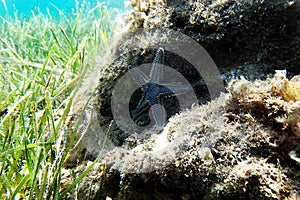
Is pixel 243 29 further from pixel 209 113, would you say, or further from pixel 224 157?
pixel 224 157

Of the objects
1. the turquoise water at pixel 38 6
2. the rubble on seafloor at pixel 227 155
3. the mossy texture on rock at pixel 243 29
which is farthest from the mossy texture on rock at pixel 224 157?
the turquoise water at pixel 38 6

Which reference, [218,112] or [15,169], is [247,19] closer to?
[218,112]

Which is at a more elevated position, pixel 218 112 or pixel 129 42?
pixel 129 42

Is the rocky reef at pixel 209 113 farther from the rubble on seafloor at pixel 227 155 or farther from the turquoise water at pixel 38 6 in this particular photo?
the turquoise water at pixel 38 6

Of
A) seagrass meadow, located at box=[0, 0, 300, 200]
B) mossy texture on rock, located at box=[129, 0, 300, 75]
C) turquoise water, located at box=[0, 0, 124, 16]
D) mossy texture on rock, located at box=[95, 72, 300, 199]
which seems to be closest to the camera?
mossy texture on rock, located at box=[95, 72, 300, 199]

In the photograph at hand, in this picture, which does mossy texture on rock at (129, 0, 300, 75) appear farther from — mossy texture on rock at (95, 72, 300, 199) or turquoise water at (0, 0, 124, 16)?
turquoise water at (0, 0, 124, 16)

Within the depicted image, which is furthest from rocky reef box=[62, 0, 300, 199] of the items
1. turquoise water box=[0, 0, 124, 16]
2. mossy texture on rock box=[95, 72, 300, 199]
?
turquoise water box=[0, 0, 124, 16]

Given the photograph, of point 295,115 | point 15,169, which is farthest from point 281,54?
point 15,169

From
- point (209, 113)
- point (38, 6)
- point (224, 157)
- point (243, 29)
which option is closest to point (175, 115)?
point (209, 113)
